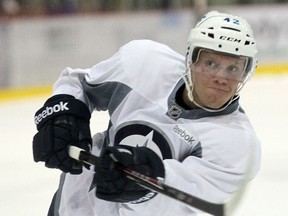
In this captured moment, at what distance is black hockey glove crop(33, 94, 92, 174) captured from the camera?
6.18ft

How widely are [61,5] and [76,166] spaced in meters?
4.99

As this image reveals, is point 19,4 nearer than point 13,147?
No

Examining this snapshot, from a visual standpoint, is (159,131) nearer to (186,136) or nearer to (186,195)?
(186,136)

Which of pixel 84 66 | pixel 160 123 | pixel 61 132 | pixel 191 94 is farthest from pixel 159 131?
pixel 84 66

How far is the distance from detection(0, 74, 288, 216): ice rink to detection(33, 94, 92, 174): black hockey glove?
2.60ft

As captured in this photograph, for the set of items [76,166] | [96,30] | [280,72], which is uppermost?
[76,166]

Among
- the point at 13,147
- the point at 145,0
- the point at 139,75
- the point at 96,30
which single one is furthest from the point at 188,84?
the point at 145,0

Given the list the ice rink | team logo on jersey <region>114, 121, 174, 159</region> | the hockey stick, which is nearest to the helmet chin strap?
team logo on jersey <region>114, 121, 174, 159</region>

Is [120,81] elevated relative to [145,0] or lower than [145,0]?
elevated

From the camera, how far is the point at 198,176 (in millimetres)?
1808

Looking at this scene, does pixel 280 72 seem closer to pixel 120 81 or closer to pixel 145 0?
pixel 145 0

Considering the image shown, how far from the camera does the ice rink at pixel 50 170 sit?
3.25m

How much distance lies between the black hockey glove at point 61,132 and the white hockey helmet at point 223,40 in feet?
0.98

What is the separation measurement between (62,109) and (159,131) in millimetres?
262
